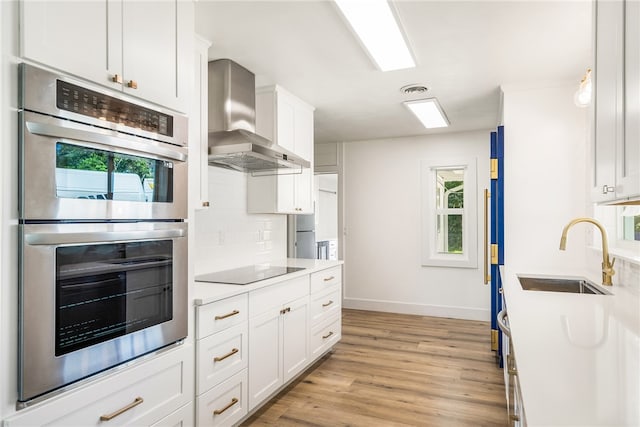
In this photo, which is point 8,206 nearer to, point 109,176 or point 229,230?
point 109,176

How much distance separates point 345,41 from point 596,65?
4.57 feet

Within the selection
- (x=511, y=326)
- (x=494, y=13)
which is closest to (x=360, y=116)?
(x=494, y=13)

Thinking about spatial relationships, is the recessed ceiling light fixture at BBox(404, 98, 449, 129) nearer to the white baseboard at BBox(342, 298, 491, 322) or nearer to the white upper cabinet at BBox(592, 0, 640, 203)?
the white upper cabinet at BBox(592, 0, 640, 203)

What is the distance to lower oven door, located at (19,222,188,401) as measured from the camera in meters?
1.27

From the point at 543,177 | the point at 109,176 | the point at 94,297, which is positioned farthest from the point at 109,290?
the point at 543,177

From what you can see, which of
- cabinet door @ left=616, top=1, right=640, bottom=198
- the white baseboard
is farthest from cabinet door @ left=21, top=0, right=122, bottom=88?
the white baseboard

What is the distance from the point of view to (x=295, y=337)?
304 centimetres

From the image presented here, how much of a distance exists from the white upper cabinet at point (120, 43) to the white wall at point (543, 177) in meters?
2.65

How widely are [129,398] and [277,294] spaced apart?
1277 millimetres

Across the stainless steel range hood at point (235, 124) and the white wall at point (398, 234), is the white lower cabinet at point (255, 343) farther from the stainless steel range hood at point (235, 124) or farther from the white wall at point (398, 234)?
the white wall at point (398, 234)

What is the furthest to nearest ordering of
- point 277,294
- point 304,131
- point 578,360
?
1. point 304,131
2. point 277,294
3. point 578,360

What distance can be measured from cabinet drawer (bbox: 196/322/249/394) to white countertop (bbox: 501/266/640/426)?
145cm

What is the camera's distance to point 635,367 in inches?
39.5

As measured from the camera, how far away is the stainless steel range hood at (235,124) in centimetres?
262
